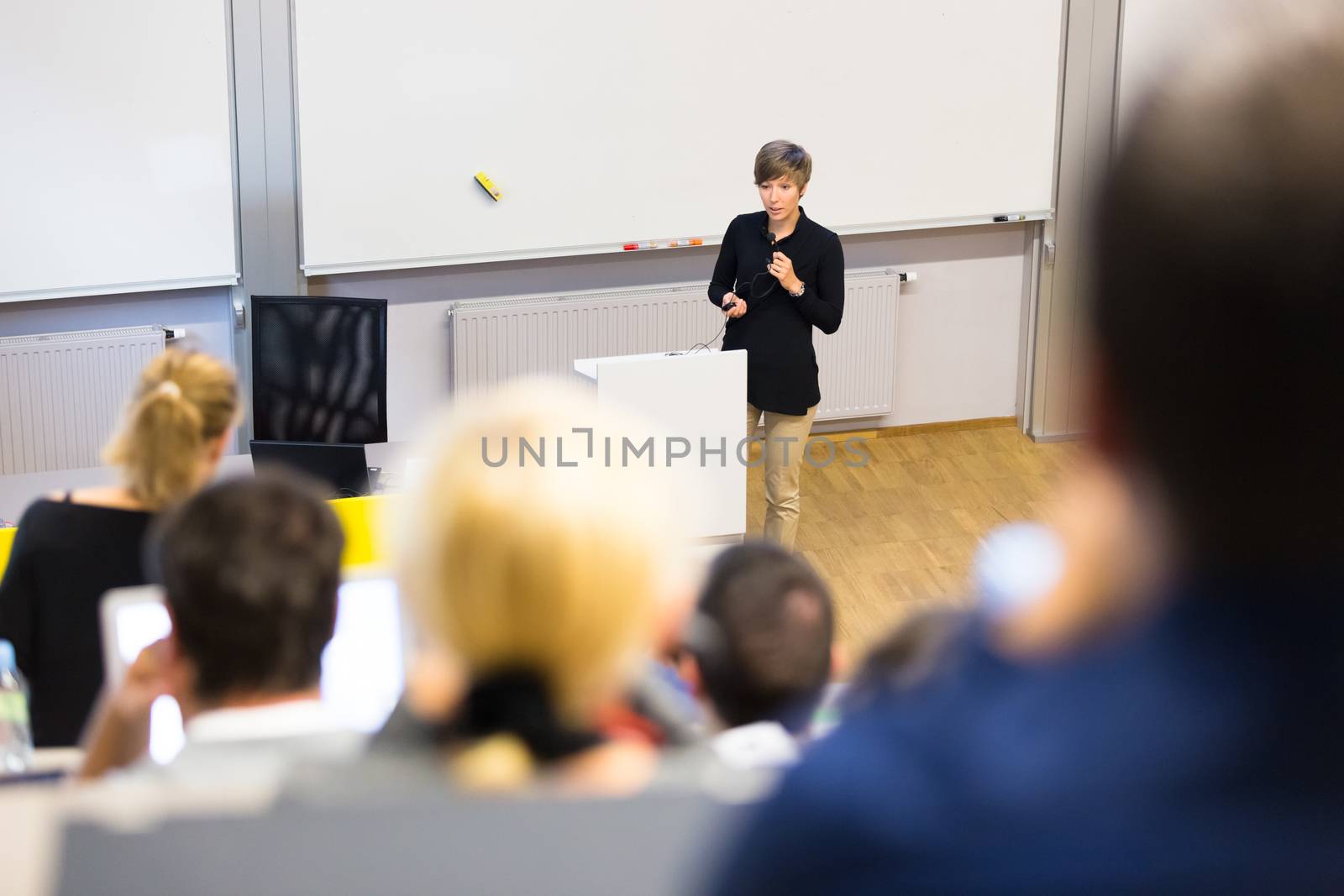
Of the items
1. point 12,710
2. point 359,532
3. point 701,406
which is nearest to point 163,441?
point 12,710

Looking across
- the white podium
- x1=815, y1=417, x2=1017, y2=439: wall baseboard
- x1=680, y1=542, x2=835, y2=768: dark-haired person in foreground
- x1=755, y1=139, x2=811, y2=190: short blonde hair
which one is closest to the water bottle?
x1=680, y1=542, x2=835, y2=768: dark-haired person in foreground

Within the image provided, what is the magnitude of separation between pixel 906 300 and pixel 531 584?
18.5 feet

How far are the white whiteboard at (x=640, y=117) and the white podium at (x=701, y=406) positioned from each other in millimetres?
1206

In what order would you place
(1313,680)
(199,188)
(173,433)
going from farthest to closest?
(199,188) → (173,433) → (1313,680)

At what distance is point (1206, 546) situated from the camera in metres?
0.38

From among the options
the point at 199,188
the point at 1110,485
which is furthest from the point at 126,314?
the point at 1110,485

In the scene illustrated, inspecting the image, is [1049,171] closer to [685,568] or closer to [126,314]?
[126,314]

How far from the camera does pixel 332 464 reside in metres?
3.78

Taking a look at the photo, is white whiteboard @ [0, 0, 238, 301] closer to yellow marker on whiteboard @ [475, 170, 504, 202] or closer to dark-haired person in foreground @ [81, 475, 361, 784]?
yellow marker on whiteboard @ [475, 170, 504, 202]

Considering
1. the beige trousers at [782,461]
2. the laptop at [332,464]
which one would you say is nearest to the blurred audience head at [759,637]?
the laptop at [332,464]

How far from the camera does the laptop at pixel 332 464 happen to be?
148 inches

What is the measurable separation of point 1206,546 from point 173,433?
1954 millimetres

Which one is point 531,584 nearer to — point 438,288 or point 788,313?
point 788,313

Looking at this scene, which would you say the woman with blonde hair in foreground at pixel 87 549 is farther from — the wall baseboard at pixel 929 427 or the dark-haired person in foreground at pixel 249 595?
the wall baseboard at pixel 929 427
